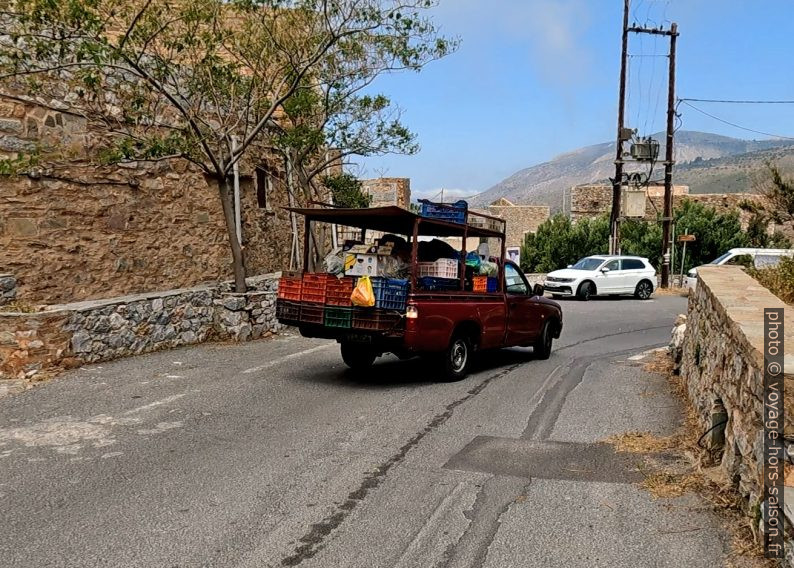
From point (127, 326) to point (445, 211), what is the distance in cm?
488

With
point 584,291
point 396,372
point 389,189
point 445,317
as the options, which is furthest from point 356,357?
point 389,189

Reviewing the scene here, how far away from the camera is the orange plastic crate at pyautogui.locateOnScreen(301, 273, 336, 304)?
28.1 feet

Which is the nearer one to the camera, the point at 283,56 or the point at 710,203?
the point at 283,56

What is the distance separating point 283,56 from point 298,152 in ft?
9.72

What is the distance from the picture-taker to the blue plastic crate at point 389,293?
8.27m

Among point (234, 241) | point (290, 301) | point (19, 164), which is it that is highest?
point (19, 164)

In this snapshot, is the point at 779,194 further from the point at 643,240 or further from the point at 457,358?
the point at 643,240

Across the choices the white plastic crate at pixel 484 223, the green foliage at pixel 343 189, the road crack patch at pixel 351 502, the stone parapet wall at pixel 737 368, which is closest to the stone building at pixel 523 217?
the green foliage at pixel 343 189

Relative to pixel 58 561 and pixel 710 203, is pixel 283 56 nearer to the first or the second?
pixel 58 561

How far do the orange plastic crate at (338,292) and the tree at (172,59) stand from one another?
4187mm

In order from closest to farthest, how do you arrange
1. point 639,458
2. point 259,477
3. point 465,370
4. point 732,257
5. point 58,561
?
1. point 58,561
2. point 259,477
3. point 639,458
4. point 465,370
5. point 732,257

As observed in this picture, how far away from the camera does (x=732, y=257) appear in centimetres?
2539

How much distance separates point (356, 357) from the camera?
1007 cm

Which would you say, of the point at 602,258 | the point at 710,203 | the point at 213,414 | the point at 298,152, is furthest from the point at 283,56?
the point at 710,203
